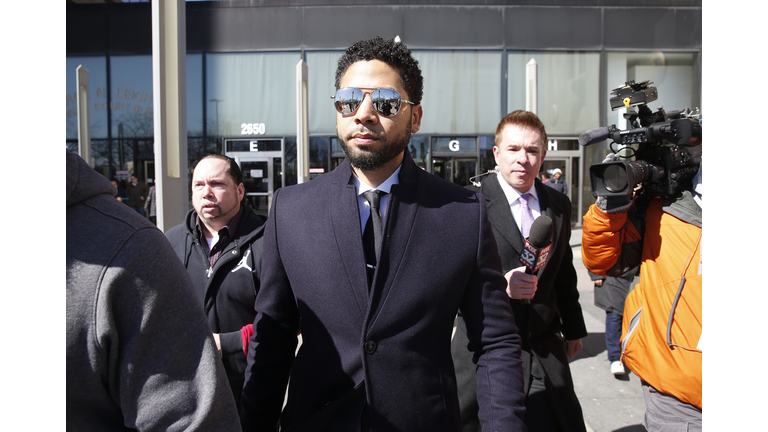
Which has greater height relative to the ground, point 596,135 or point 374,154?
point 596,135

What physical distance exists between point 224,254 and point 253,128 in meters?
11.8

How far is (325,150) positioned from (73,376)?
41.5ft

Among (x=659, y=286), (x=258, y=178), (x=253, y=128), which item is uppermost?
(x=253, y=128)

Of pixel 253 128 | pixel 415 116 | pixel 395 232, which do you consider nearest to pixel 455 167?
pixel 253 128

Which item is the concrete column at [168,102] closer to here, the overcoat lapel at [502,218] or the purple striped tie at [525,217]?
the overcoat lapel at [502,218]

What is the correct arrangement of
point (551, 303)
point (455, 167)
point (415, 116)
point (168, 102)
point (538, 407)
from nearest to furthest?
point (415, 116) → point (538, 407) → point (551, 303) → point (168, 102) → point (455, 167)

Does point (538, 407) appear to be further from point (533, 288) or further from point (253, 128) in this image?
point (253, 128)

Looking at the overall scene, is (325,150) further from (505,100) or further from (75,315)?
(75,315)

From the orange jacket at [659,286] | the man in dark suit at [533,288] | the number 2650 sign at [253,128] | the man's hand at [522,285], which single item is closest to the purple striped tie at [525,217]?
the man in dark suit at [533,288]

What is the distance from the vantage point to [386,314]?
1.45 metres

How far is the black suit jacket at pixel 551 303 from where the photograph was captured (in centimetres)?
230

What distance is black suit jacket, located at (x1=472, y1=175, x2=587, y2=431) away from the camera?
2301 mm

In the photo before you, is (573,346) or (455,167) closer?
(573,346)

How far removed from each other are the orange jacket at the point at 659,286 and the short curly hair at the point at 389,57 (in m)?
1.19
